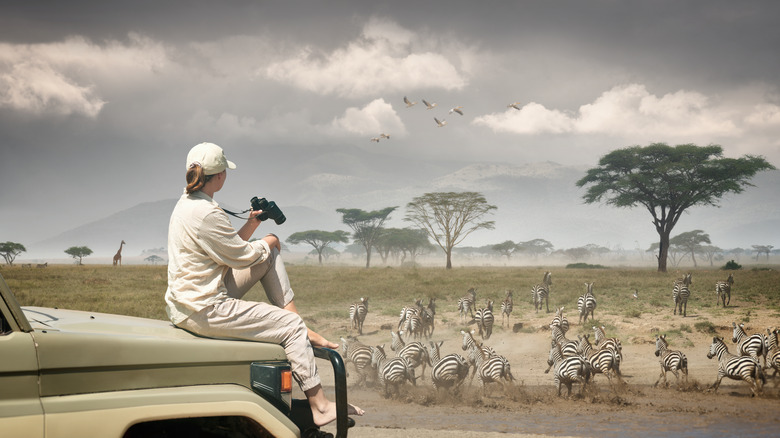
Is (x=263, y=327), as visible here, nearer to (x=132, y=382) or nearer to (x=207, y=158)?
(x=132, y=382)

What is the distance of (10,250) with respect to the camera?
5247cm

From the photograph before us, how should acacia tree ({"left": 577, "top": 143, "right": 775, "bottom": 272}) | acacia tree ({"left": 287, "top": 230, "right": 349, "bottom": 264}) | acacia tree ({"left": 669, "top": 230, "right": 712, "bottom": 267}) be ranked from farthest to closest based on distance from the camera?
acacia tree ({"left": 669, "top": 230, "right": 712, "bottom": 267}) < acacia tree ({"left": 287, "top": 230, "right": 349, "bottom": 264}) < acacia tree ({"left": 577, "top": 143, "right": 775, "bottom": 272})

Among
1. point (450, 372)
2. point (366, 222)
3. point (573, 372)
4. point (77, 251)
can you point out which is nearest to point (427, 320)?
point (450, 372)

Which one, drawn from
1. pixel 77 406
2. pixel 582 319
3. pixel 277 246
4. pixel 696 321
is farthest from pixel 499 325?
pixel 77 406

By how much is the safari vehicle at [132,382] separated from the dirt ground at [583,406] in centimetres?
399

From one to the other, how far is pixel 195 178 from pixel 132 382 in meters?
1.10

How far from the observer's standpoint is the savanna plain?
791 cm

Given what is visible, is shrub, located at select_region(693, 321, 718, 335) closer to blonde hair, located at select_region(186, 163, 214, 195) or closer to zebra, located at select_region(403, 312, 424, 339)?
zebra, located at select_region(403, 312, 424, 339)

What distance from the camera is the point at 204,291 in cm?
289

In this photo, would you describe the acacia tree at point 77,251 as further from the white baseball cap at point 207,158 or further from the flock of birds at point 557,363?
the white baseball cap at point 207,158

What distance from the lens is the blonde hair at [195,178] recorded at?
3057 millimetres

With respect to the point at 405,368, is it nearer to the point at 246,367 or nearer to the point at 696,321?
the point at 246,367

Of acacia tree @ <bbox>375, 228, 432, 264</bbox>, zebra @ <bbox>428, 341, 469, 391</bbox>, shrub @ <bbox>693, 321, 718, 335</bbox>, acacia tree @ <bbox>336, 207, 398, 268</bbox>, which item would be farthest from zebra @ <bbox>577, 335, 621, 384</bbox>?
acacia tree @ <bbox>375, 228, 432, 264</bbox>

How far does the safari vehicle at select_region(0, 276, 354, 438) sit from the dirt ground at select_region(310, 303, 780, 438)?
3.99 m
